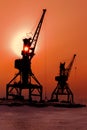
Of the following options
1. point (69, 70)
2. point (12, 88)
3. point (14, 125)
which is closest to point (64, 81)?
point (69, 70)

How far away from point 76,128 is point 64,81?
86.2 meters

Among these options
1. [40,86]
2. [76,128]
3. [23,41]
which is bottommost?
[76,128]

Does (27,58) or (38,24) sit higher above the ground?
(38,24)

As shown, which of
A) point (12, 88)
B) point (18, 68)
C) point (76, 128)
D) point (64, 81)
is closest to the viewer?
point (76, 128)

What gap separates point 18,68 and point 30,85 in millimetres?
5293

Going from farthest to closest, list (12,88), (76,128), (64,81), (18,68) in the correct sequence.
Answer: (64,81), (12,88), (18,68), (76,128)

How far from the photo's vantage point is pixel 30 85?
10612 centimetres

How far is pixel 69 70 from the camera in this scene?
138750mm

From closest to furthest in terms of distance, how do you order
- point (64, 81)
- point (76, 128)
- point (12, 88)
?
point (76, 128)
point (12, 88)
point (64, 81)

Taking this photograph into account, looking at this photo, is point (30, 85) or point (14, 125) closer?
point (14, 125)

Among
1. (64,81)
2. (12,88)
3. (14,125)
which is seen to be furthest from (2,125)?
(64,81)

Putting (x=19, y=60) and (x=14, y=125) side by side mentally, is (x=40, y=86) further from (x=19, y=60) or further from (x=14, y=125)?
(x=14, y=125)

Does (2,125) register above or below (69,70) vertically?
below

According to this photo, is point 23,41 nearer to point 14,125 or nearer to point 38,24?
point 38,24
